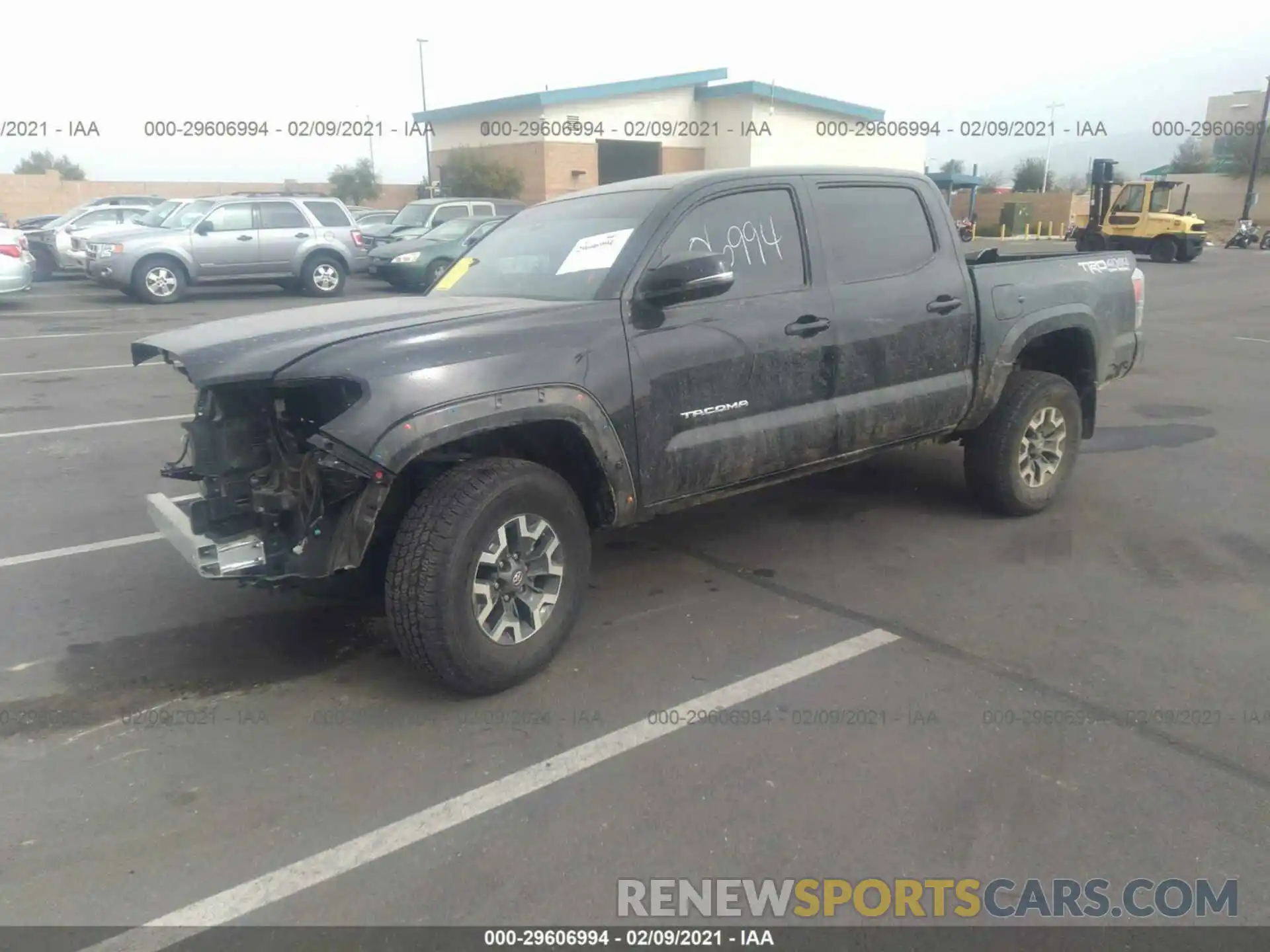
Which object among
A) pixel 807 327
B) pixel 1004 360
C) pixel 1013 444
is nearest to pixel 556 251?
pixel 807 327

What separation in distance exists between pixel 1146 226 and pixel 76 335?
28.1 metres

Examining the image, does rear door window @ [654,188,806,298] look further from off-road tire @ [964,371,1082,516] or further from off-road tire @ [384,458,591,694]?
off-road tire @ [964,371,1082,516]

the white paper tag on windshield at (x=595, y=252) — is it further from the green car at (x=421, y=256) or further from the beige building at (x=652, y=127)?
the beige building at (x=652, y=127)

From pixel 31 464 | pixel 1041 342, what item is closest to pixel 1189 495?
pixel 1041 342

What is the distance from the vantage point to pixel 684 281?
3.92 m

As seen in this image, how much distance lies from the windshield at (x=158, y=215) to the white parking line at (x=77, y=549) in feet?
47.8

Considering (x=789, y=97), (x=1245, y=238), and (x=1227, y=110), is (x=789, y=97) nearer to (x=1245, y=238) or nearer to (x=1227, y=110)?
(x=1245, y=238)

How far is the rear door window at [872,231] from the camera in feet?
15.8

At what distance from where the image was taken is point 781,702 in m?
3.66

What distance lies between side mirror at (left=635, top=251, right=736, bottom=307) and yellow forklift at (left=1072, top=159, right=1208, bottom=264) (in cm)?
2746

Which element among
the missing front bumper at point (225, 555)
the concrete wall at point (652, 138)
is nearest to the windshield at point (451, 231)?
the missing front bumper at point (225, 555)

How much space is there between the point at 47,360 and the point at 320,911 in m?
10.2

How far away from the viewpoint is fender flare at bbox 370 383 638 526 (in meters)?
3.32

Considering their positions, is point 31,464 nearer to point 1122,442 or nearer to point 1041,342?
point 1041,342
